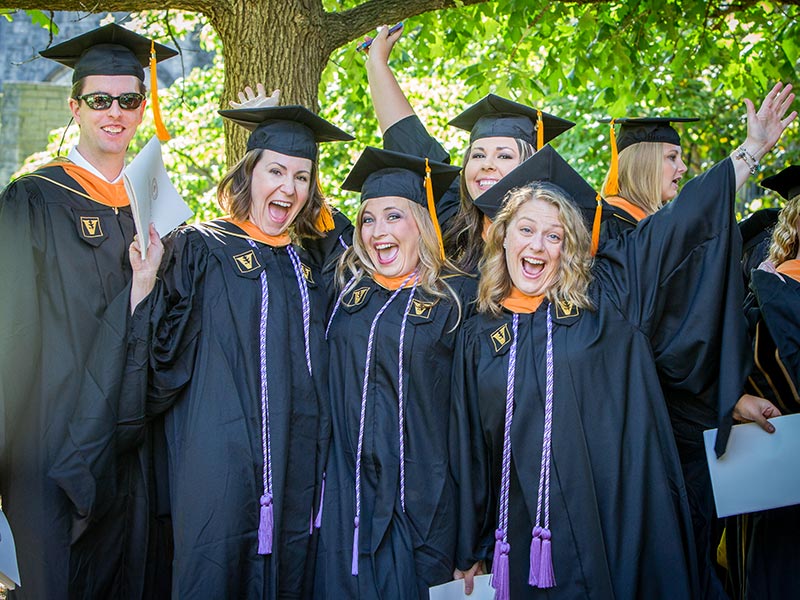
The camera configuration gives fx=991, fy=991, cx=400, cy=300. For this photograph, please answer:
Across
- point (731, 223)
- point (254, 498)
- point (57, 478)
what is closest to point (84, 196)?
point (57, 478)

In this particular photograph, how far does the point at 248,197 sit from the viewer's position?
4.71 m

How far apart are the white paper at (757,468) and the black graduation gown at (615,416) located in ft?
0.61

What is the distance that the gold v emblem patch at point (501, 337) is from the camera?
4355 mm

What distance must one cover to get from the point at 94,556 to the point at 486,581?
1755 millimetres

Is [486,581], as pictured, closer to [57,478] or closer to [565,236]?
[565,236]

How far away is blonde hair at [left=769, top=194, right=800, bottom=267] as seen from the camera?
15.4 ft

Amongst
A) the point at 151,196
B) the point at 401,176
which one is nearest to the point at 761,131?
the point at 401,176

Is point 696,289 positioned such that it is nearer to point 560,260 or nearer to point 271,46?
point 560,260

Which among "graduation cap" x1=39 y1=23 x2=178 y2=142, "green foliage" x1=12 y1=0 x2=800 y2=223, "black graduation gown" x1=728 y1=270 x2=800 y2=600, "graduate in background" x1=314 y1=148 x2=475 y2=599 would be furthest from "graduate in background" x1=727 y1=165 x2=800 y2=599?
"graduation cap" x1=39 y1=23 x2=178 y2=142

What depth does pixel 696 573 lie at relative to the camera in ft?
14.0

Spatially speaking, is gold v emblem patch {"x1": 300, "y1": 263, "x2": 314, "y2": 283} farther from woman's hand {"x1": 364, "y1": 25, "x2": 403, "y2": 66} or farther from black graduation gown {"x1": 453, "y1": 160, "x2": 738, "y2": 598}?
woman's hand {"x1": 364, "y1": 25, "x2": 403, "y2": 66}

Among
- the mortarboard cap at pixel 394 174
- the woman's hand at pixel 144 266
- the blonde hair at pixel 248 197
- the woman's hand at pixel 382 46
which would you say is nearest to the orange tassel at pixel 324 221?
the blonde hair at pixel 248 197

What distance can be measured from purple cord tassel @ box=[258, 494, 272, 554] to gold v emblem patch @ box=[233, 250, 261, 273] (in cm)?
102

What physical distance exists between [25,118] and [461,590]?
78.6ft
